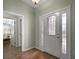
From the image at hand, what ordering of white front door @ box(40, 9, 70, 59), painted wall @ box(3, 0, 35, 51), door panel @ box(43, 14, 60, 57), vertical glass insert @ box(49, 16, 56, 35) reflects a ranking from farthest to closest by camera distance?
painted wall @ box(3, 0, 35, 51) → vertical glass insert @ box(49, 16, 56, 35) → door panel @ box(43, 14, 60, 57) → white front door @ box(40, 9, 70, 59)

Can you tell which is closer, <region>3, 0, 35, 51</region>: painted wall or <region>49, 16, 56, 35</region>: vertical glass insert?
<region>49, 16, 56, 35</region>: vertical glass insert

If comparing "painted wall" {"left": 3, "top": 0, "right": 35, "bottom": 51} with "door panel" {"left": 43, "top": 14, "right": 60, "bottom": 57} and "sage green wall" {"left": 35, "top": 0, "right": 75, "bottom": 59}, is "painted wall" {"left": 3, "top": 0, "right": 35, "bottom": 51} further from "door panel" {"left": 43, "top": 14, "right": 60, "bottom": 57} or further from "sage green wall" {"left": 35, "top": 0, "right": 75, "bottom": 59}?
"door panel" {"left": 43, "top": 14, "right": 60, "bottom": 57}

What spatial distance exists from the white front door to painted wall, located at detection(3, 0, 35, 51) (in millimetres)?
750

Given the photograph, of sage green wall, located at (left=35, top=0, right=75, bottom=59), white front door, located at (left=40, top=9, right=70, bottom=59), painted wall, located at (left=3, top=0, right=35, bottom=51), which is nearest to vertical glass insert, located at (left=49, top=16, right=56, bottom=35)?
white front door, located at (left=40, top=9, right=70, bottom=59)

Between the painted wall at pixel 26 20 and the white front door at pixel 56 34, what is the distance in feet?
2.46

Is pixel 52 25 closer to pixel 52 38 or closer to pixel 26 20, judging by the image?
pixel 52 38

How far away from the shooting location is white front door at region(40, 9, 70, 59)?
7.85 feet

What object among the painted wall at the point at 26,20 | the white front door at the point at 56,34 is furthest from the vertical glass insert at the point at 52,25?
the painted wall at the point at 26,20

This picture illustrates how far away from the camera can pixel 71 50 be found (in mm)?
2191

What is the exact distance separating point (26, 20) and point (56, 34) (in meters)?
2.12

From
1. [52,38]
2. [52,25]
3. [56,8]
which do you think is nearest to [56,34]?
[52,38]

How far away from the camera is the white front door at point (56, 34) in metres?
2.39

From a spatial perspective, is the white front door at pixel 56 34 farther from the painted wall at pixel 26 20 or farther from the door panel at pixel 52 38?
the painted wall at pixel 26 20

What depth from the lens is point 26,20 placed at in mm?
3891
